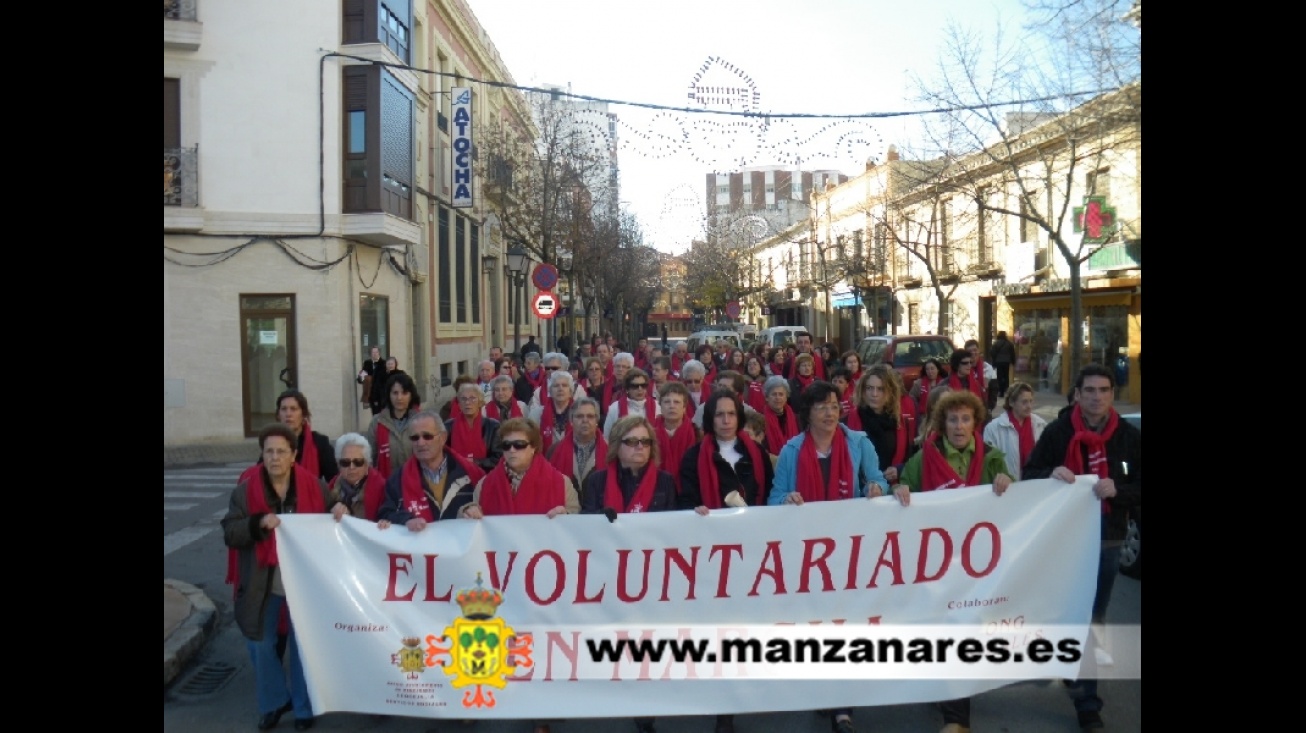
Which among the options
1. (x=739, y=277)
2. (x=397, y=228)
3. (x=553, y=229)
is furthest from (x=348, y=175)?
(x=739, y=277)

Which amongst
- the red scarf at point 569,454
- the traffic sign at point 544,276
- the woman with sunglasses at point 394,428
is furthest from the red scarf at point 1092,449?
the traffic sign at point 544,276

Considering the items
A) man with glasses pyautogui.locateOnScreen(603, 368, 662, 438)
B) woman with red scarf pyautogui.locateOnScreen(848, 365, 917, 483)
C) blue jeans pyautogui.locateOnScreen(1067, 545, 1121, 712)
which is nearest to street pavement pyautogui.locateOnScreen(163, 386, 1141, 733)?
blue jeans pyautogui.locateOnScreen(1067, 545, 1121, 712)

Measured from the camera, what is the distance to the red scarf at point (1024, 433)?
275 inches

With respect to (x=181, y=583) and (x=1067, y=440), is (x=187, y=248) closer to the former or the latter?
(x=181, y=583)

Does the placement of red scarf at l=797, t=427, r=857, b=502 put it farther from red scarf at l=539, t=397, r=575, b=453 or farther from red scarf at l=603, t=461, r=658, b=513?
red scarf at l=539, t=397, r=575, b=453

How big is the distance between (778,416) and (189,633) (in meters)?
4.64

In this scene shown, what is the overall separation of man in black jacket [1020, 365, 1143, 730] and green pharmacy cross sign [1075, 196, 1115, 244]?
14.9 meters

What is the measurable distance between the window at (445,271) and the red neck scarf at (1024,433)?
848 inches

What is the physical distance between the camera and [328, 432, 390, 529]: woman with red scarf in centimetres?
541

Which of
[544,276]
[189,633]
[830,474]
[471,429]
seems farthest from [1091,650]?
[544,276]

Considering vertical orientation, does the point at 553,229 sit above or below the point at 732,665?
above
